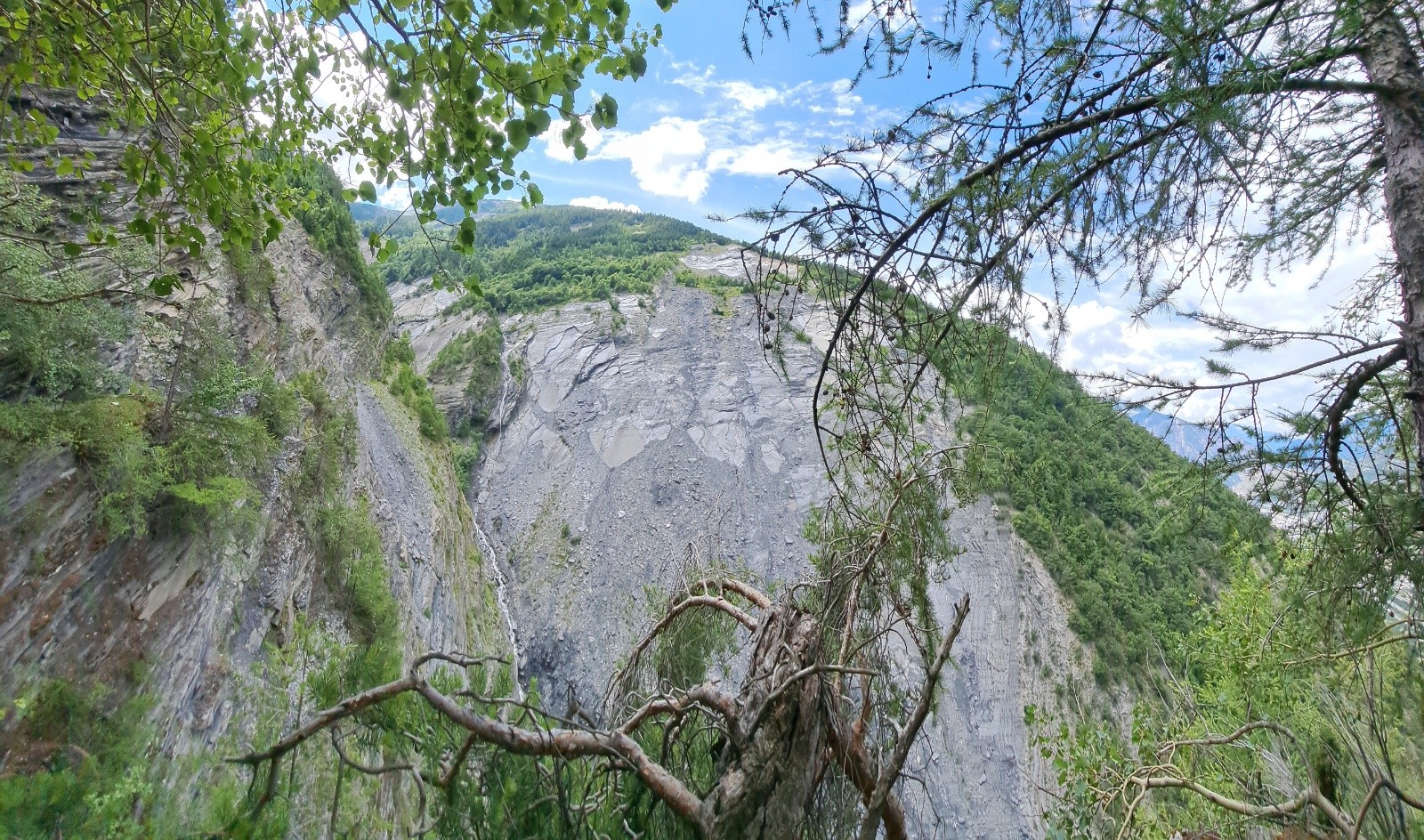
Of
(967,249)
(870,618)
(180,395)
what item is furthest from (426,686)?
(180,395)

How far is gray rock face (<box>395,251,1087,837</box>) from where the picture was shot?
1512cm

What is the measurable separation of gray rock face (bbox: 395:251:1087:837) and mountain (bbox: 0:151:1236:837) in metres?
0.11

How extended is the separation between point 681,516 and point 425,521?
9213 millimetres

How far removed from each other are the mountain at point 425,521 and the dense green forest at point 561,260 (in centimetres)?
79

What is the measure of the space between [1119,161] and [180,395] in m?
7.36

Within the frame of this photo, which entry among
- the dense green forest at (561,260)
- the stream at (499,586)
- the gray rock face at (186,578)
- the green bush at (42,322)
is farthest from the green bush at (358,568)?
the dense green forest at (561,260)

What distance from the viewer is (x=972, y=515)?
19812 mm

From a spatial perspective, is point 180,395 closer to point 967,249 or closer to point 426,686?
point 426,686

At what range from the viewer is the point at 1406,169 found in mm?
1931

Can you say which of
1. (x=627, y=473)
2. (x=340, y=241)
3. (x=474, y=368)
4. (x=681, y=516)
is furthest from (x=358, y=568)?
(x=474, y=368)

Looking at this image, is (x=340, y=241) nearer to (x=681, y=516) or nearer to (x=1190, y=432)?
(x=681, y=516)

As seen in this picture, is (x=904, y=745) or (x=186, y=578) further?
(x=186, y=578)

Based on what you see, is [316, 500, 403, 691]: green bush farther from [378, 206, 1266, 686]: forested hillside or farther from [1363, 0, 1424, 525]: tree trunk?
[1363, 0, 1424, 525]: tree trunk

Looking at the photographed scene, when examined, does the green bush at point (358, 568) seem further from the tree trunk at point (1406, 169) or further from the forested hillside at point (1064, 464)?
the tree trunk at point (1406, 169)
